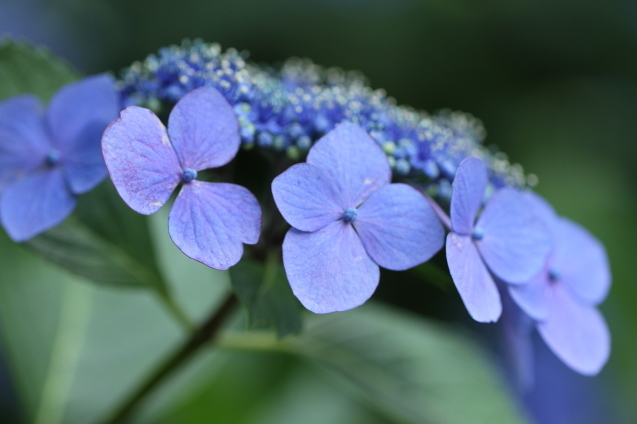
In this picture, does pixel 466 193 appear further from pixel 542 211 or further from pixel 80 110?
pixel 80 110

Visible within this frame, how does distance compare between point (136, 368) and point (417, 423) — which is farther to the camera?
point (136, 368)

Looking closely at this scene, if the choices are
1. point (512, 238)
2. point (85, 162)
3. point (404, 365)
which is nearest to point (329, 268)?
point (512, 238)

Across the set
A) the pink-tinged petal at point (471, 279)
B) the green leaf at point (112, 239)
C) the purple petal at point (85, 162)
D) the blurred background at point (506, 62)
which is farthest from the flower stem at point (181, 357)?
the blurred background at point (506, 62)

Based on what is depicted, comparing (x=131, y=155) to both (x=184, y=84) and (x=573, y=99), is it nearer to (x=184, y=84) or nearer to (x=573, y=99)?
(x=184, y=84)

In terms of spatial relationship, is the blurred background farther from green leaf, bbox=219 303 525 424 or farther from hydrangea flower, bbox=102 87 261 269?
hydrangea flower, bbox=102 87 261 269

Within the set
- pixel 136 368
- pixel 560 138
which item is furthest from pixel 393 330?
pixel 560 138

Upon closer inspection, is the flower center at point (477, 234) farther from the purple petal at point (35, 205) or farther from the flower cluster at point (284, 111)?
the purple petal at point (35, 205)
